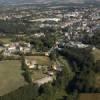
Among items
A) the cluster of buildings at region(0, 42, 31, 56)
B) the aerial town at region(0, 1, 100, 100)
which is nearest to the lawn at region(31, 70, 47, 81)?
the aerial town at region(0, 1, 100, 100)

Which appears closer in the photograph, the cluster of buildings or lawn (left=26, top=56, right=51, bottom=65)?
lawn (left=26, top=56, right=51, bottom=65)

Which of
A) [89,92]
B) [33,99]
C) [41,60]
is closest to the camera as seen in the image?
[33,99]

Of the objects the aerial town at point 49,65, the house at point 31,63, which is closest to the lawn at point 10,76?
the aerial town at point 49,65

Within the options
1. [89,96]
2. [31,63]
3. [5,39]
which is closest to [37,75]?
[31,63]

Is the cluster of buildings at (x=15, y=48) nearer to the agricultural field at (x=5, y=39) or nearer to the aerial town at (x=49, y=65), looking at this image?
the aerial town at (x=49, y=65)

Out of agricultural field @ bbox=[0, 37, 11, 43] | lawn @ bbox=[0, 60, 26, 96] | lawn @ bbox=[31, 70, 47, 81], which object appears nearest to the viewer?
lawn @ bbox=[0, 60, 26, 96]

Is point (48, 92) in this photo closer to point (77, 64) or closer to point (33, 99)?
point (33, 99)

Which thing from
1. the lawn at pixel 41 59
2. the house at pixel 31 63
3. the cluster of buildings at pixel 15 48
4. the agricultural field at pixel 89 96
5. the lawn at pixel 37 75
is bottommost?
the cluster of buildings at pixel 15 48

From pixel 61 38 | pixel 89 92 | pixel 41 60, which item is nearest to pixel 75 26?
pixel 61 38

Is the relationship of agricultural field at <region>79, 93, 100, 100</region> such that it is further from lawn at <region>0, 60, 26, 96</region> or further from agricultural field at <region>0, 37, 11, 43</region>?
agricultural field at <region>0, 37, 11, 43</region>
